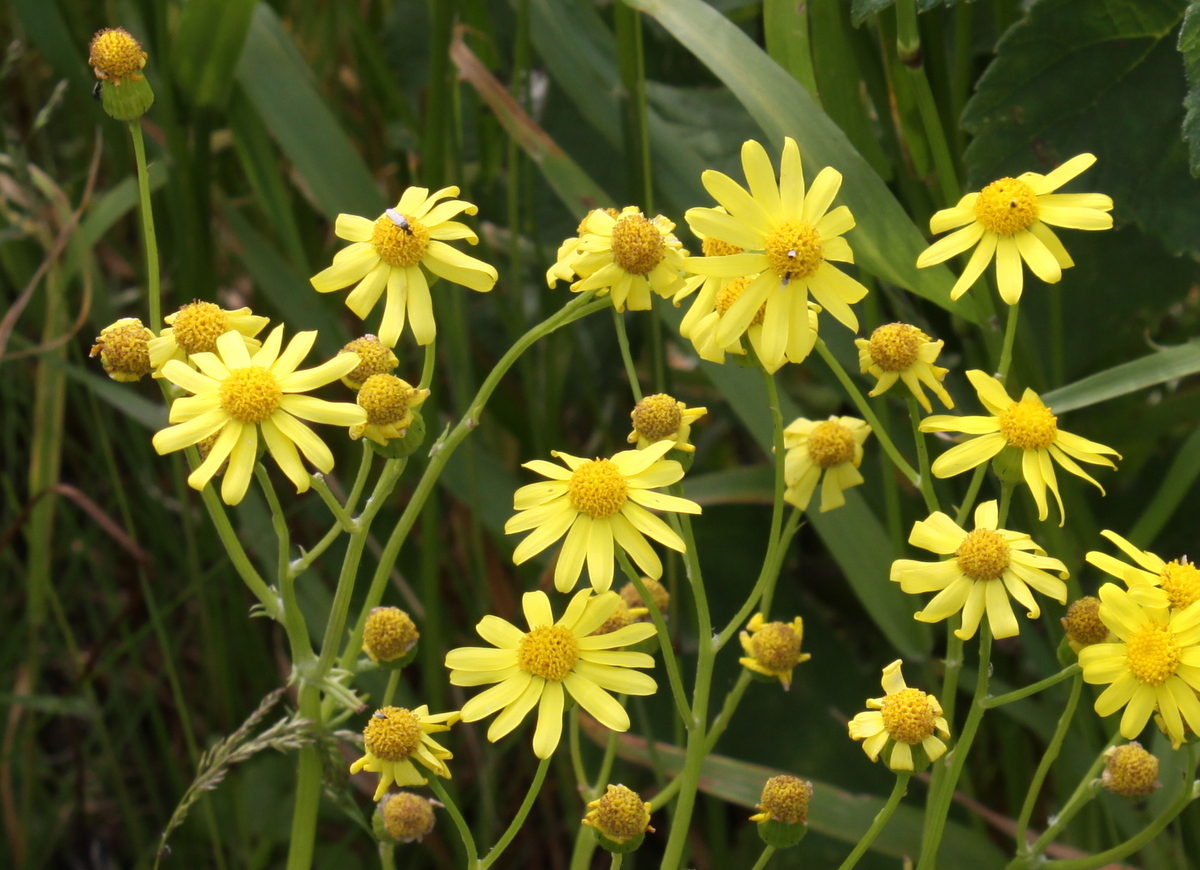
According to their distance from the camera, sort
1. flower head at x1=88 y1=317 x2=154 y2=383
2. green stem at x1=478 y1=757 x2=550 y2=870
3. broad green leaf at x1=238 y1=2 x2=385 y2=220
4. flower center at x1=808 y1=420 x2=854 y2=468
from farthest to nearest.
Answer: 1. broad green leaf at x1=238 y1=2 x2=385 y2=220
2. flower center at x1=808 y1=420 x2=854 y2=468
3. flower head at x1=88 y1=317 x2=154 y2=383
4. green stem at x1=478 y1=757 x2=550 y2=870

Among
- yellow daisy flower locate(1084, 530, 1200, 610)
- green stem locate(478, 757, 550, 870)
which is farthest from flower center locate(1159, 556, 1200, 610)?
green stem locate(478, 757, 550, 870)

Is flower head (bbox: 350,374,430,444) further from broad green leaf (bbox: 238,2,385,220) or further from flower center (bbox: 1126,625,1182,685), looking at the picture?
broad green leaf (bbox: 238,2,385,220)

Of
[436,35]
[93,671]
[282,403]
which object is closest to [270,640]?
[93,671]

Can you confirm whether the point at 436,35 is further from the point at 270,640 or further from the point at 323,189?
the point at 270,640

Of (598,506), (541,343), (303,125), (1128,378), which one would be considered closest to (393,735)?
(598,506)

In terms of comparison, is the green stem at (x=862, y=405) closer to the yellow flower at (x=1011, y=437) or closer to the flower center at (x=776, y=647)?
the yellow flower at (x=1011, y=437)

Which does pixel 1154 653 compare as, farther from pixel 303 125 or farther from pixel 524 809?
pixel 303 125
